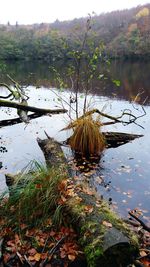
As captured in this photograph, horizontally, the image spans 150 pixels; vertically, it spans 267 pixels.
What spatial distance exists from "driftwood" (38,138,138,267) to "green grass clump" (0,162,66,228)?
0.28 m

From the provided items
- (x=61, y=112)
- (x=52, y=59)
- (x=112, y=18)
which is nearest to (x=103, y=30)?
(x=112, y=18)

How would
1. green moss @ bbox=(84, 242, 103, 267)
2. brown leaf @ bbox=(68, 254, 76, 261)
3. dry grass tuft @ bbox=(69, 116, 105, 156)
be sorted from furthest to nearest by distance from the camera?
1. dry grass tuft @ bbox=(69, 116, 105, 156)
2. brown leaf @ bbox=(68, 254, 76, 261)
3. green moss @ bbox=(84, 242, 103, 267)

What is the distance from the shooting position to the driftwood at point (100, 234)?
405 centimetres

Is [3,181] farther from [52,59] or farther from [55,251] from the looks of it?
[52,59]

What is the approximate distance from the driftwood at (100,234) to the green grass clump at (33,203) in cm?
28

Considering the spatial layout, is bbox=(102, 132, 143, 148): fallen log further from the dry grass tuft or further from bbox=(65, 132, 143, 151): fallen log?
the dry grass tuft

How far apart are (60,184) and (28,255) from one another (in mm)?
1252

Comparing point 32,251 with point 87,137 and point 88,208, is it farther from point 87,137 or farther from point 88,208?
point 87,137

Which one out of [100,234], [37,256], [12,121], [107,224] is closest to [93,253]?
[100,234]

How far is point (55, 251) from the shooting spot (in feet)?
14.4

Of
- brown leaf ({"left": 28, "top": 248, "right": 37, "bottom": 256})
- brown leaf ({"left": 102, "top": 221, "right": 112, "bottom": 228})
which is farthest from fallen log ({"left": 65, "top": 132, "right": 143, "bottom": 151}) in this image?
brown leaf ({"left": 28, "top": 248, "right": 37, "bottom": 256})

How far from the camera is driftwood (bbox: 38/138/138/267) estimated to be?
405cm

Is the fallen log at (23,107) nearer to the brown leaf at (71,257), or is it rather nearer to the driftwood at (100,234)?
the driftwood at (100,234)

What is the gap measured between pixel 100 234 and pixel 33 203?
1.28 m
